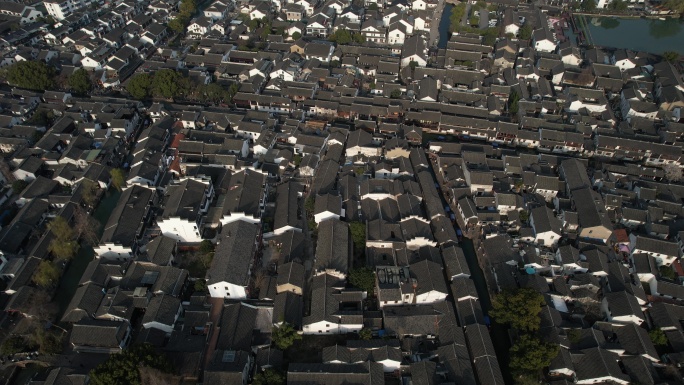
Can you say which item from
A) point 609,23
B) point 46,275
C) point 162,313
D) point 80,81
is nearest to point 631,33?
point 609,23

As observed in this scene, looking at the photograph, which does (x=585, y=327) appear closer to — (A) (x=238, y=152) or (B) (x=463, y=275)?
(B) (x=463, y=275)

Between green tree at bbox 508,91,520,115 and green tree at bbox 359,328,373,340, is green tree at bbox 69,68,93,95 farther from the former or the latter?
green tree at bbox 508,91,520,115

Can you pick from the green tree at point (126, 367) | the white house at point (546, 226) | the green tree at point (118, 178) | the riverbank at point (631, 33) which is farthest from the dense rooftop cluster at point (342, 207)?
the riverbank at point (631, 33)

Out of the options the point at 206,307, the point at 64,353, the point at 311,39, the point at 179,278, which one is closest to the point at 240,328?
the point at 206,307

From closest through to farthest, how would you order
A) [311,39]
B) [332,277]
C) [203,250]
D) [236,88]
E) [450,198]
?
[332,277]
[203,250]
[450,198]
[236,88]
[311,39]

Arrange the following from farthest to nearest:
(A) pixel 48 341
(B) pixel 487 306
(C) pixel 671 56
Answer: (C) pixel 671 56 < (B) pixel 487 306 < (A) pixel 48 341

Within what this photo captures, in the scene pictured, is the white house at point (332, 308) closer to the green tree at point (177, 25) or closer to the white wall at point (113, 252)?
the white wall at point (113, 252)

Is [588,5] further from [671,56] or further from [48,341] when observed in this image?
[48,341]
